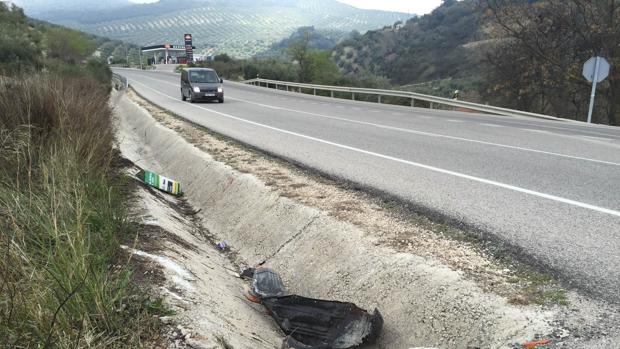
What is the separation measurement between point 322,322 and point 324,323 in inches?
0.9

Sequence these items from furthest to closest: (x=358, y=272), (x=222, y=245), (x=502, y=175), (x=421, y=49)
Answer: (x=421, y=49) → (x=502, y=175) → (x=222, y=245) → (x=358, y=272)

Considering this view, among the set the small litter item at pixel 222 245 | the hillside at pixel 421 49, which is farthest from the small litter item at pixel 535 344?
the hillside at pixel 421 49

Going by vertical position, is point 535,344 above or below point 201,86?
below

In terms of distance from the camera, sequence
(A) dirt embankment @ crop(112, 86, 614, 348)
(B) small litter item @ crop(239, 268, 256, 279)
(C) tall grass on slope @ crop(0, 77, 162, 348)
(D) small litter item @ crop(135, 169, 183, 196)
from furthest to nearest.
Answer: (D) small litter item @ crop(135, 169, 183, 196) < (B) small litter item @ crop(239, 268, 256, 279) < (A) dirt embankment @ crop(112, 86, 614, 348) < (C) tall grass on slope @ crop(0, 77, 162, 348)

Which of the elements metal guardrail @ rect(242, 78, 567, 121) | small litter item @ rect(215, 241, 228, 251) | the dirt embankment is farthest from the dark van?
small litter item @ rect(215, 241, 228, 251)

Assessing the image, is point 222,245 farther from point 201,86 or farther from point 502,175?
point 201,86

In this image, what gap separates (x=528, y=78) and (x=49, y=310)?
26357 millimetres

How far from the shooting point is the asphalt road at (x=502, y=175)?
384 centimetres

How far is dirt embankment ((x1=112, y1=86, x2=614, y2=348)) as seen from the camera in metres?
3.00

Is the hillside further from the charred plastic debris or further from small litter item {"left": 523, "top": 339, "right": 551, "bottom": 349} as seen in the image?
small litter item {"left": 523, "top": 339, "right": 551, "bottom": 349}

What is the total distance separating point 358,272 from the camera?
13.6 feet

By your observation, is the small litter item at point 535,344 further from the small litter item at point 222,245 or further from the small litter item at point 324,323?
the small litter item at point 222,245

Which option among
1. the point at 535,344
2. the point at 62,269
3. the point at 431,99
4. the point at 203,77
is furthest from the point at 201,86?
A: the point at 535,344

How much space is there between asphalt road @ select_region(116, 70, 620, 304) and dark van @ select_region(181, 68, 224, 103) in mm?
9629
